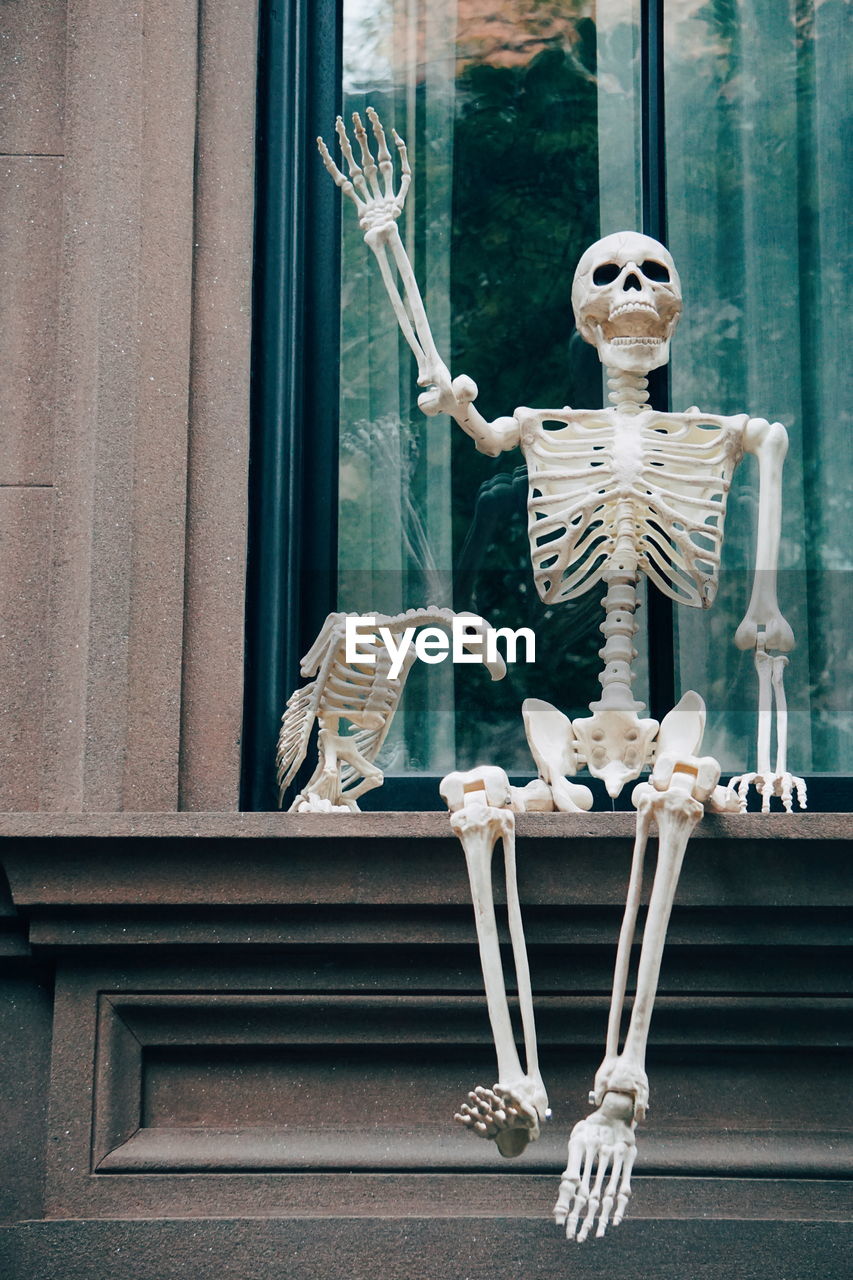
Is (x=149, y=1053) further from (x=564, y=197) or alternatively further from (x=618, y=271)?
(x=564, y=197)

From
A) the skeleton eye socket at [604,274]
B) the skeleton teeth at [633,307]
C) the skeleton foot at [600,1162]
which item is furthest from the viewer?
the skeleton eye socket at [604,274]

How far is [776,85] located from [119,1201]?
127 inches

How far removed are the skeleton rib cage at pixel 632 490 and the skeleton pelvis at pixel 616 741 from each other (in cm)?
32

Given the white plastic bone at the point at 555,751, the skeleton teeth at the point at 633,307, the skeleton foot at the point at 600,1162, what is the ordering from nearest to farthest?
the skeleton foot at the point at 600,1162 → the white plastic bone at the point at 555,751 → the skeleton teeth at the point at 633,307

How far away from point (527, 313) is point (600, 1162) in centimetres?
236

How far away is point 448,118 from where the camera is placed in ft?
15.5

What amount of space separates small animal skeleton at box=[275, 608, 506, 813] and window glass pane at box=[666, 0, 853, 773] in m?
0.93

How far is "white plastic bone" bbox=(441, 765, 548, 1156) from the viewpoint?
303cm

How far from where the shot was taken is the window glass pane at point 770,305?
14.6 ft

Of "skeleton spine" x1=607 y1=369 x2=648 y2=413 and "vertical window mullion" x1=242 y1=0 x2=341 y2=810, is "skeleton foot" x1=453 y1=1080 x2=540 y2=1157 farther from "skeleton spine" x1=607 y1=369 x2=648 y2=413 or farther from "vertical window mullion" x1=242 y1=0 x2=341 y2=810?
"skeleton spine" x1=607 y1=369 x2=648 y2=413

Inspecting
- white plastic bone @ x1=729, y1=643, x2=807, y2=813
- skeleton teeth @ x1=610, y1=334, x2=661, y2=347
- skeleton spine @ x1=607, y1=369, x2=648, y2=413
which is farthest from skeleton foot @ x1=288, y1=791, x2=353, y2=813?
skeleton teeth @ x1=610, y1=334, x2=661, y2=347

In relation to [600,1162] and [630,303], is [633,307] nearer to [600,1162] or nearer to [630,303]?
[630,303]

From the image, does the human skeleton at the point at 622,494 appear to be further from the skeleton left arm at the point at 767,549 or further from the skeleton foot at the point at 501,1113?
the skeleton foot at the point at 501,1113

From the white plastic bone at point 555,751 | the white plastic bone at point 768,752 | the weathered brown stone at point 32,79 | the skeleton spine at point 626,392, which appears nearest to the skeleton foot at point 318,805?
the white plastic bone at point 555,751
